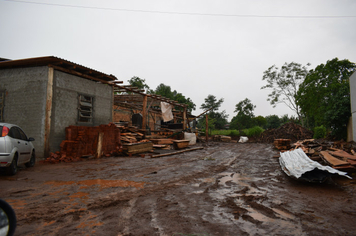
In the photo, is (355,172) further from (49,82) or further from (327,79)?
(327,79)

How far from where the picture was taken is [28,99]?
30.3ft

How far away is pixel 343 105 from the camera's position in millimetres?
13805

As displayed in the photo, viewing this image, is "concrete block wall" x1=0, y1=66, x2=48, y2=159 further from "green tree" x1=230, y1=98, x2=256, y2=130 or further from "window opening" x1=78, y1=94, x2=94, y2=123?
"green tree" x1=230, y1=98, x2=256, y2=130

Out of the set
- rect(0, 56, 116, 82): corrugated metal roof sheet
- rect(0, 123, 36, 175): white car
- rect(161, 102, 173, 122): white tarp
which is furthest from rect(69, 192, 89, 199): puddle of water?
rect(161, 102, 173, 122): white tarp

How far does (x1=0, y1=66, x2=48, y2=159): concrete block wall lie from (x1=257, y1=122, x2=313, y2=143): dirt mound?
24943 millimetres

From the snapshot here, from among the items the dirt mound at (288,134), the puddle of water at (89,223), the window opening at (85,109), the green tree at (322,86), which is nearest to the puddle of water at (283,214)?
the puddle of water at (89,223)

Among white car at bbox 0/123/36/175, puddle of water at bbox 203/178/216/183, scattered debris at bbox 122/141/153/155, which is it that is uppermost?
white car at bbox 0/123/36/175

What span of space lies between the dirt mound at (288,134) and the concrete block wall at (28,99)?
2494 centimetres

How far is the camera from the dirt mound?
80.9 feet

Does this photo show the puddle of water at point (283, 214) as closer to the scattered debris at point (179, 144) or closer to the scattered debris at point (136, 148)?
the scattered debris at point (136, 148)

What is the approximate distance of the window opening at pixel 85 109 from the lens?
35.4ft

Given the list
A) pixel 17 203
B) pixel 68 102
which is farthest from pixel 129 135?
pixel 17 203

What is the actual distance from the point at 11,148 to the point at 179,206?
532 cm

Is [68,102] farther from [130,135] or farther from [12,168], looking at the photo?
[12,168]
